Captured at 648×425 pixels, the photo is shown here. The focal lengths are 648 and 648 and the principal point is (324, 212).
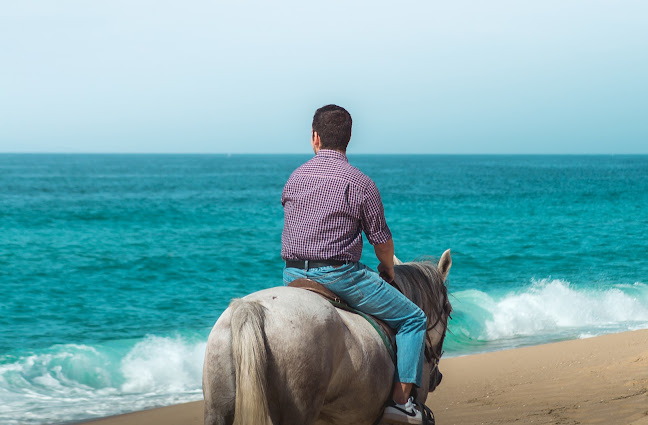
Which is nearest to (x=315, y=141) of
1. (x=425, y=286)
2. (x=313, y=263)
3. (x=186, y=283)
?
(x=313, y=263)

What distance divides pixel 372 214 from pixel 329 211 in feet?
0.81

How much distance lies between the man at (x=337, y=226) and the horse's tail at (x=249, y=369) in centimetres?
65

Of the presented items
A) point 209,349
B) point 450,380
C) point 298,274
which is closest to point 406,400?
point 298,274

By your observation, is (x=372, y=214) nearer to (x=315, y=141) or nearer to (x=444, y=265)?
(x=315, y=141)

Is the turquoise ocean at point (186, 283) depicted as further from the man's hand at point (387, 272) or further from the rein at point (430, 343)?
the man's hand at point (387, 272)

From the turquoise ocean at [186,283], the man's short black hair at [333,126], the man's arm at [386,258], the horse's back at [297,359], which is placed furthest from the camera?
the turquoise ocean at [186,283]

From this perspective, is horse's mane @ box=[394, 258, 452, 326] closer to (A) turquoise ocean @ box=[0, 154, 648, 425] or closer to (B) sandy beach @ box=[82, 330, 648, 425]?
(B) sandy beach @ box=[82, 330, 648, 425]

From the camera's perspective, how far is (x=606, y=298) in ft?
48.9

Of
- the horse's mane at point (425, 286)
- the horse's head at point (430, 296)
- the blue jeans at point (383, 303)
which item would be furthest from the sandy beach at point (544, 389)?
the blue jeans at point (383, 303)

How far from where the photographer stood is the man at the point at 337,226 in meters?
3.53

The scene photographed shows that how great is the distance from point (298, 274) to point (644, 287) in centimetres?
1500

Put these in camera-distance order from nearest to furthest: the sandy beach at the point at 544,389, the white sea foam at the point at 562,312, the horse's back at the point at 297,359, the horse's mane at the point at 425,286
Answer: the horse's back at the point at 297,359 < the horse's mane at the point at 425,286 < the sandy beach at the point at 544,389 < the white sea foam at the point at 562,312

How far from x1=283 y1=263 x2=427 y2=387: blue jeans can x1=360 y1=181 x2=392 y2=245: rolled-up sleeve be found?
0.21 m

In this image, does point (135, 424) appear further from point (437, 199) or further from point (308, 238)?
point (437, 199)
